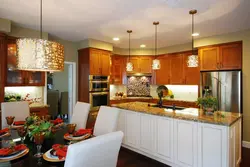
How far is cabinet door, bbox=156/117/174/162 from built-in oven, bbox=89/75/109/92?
2.44 metres

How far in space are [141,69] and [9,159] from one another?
5124 mm

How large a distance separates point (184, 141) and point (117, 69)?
395 centimetres

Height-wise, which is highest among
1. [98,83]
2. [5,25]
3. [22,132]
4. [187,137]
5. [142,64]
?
[5,25]

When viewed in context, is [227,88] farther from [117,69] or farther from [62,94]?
[62,94]

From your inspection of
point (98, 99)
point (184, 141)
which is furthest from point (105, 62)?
point (184, 141)

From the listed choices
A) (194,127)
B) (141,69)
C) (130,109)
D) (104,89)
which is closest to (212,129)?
(194,127)

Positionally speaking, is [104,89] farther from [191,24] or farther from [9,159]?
[9,159]

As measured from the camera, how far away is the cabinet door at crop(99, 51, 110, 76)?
498 centimetres

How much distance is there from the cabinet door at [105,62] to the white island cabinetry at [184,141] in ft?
6.80

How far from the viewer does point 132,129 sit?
334cm

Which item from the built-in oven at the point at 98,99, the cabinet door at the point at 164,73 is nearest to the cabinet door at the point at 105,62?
the built-in oven at the point at 98,99

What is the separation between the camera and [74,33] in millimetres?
4137

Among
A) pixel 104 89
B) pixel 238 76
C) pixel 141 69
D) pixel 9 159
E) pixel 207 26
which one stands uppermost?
pixel 207 26

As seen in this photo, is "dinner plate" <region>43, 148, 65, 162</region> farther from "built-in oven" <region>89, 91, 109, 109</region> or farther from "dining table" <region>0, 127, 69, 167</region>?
"built-in oven" <region>89, 91, 109, 109</region>
